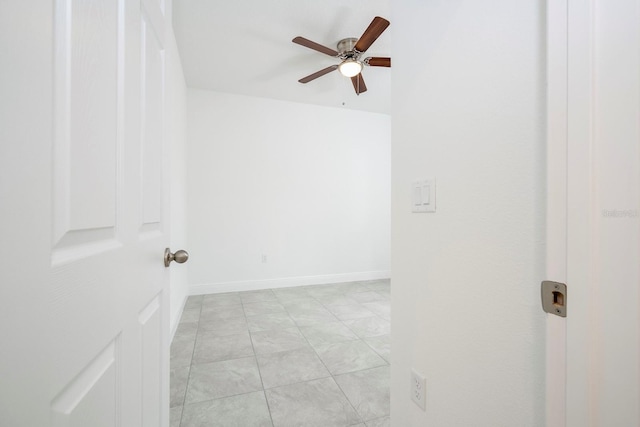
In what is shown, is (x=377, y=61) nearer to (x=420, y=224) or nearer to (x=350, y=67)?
(x=350, y=67)

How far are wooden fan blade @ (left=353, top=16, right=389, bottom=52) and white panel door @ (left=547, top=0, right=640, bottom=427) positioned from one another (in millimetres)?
1495

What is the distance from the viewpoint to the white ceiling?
2098mm

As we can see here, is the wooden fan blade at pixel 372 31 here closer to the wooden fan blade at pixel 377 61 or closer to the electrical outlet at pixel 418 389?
the wooden fan blade at pixel 377 61

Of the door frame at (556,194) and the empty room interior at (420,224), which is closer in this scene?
the empty room interior at (420,224)

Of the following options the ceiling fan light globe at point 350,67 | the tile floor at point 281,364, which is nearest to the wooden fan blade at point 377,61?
the ceiling fan light globe at point 350,67

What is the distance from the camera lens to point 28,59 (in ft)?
1.03

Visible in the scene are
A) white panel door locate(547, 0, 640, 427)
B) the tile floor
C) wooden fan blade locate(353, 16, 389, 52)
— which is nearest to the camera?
white panel door locate(547, 0, 640, 427)

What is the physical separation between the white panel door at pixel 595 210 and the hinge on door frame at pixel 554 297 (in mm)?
13

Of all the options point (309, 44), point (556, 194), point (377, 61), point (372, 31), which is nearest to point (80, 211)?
point (556, 194)

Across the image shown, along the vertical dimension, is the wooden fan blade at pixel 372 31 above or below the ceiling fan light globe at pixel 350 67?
below

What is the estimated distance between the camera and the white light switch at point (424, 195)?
0.93 meters

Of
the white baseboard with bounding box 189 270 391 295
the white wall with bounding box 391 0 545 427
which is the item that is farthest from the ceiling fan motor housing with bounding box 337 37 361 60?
the white baseboard with bounding box 189 270 391 295

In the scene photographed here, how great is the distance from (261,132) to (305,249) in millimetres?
1828

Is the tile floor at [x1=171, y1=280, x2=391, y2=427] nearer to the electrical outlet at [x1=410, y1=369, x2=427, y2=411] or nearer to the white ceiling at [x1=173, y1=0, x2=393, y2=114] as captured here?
the electrical outlet at [x1=410, y1=369, x2=427, y2=411]
